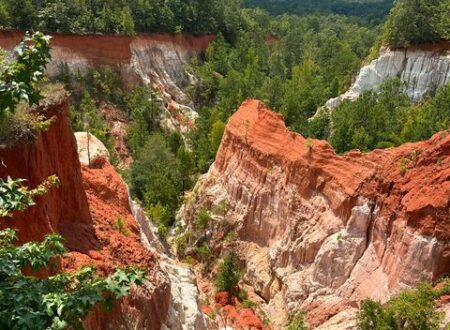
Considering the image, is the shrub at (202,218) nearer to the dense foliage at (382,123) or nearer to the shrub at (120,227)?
the dense foliage at (382,123)

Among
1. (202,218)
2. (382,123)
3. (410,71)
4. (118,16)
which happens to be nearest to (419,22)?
(410,71)

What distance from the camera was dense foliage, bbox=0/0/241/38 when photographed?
5181 centimetres

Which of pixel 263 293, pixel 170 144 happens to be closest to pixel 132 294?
pixel 263 293

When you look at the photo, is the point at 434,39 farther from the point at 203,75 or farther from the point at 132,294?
the point at 132,294

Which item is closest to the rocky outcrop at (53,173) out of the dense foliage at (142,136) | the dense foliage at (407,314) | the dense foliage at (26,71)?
the dense foliage at (26,71)

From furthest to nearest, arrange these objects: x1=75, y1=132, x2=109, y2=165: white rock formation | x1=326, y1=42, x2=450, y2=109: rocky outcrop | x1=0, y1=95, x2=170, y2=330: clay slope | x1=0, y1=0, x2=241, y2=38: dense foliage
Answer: x1=0, y1=0, x2=241, y2=38: dense foliage → x1=326, y1=42, x2=450, y2=109: rocky outcrop → x1=75, y1=132, x2=109, y2=165: white rock formation → x1=0, y1=95, x2=170, y2=330: clay slope

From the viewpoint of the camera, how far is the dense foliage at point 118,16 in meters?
51.8

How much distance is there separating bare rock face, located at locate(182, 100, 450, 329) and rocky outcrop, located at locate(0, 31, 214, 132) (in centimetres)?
2573

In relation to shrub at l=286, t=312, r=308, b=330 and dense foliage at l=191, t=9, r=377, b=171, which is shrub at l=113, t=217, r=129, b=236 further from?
dense foliage at l=191, t=9, r=377, b=171

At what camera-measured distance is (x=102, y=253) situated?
1639 cm

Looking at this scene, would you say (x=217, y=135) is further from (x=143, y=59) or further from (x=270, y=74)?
(x=270, y=74)

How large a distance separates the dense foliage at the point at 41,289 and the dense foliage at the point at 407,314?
13596mm

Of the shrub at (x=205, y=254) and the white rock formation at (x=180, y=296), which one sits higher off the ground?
the white rock formation at (x=180, y=296)

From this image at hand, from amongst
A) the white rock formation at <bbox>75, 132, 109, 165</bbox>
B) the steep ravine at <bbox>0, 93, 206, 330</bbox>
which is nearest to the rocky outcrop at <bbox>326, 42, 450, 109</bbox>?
the white rock formation at <bbox>75, 132, 109, 165</bbox>
